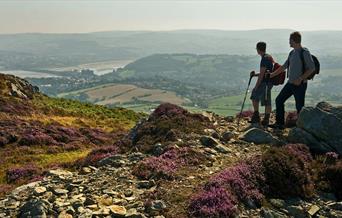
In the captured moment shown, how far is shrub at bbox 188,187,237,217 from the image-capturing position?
10828mm

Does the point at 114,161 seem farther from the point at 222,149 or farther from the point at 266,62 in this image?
the point at 266,62

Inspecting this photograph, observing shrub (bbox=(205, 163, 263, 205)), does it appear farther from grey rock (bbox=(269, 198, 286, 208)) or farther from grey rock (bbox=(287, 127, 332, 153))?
grey rock (bbox=(287, 127, 332, 153))

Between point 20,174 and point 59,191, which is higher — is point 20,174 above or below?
below

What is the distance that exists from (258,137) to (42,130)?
67.7ft

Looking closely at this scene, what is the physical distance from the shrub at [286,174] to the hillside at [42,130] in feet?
32.1

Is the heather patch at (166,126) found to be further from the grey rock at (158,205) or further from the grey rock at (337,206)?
the grey rock at (337,206)

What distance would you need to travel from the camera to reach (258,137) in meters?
17.5

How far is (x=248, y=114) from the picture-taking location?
80.5ft

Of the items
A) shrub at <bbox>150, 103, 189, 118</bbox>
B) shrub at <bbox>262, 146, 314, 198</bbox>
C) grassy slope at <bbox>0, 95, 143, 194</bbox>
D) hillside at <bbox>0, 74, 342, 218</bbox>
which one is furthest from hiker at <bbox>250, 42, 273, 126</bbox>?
grassy slope at <bbox>0, 95, 143, 194</bbox>

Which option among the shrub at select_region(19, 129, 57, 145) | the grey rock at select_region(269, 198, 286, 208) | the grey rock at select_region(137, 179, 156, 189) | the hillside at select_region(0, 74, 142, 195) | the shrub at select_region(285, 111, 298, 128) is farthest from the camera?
the shrub at select_region(19, 129, 57, 145)

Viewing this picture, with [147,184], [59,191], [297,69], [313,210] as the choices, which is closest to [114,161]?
[147,184]

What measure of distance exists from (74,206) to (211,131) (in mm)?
8491

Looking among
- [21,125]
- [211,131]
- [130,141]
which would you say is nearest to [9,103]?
[21,125]

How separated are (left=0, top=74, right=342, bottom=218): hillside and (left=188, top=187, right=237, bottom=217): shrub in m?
0.03
